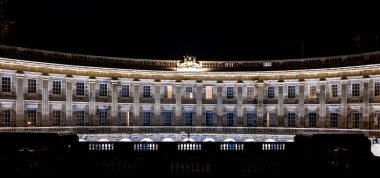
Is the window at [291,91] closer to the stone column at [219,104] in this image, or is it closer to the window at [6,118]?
the stone column at [219,104]

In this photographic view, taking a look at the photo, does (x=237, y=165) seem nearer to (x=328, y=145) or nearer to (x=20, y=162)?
(x=328, y=145)

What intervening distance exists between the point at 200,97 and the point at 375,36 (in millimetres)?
21181

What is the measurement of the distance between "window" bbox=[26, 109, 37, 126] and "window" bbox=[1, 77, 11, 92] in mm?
3227

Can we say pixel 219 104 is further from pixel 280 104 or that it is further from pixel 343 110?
pixel 343 110

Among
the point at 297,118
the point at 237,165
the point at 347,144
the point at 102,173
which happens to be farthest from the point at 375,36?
the point at 102,173

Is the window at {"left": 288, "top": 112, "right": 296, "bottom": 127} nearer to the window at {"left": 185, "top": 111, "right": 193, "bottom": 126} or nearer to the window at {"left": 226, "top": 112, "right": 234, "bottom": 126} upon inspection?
the window at {"left": 226, "top": 112, "right": 234, "bottom": 126}

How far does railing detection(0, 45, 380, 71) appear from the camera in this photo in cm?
4041

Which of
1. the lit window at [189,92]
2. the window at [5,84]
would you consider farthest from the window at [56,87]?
the lit window at [189,92]

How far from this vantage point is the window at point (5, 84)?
39.3m

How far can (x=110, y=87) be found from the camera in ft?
155

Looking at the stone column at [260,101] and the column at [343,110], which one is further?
the stone column at [260,101]

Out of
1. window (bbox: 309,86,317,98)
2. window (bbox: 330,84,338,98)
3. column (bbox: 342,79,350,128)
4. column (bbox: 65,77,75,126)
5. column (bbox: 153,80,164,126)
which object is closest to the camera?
column (bbox: 65,77,75,126)

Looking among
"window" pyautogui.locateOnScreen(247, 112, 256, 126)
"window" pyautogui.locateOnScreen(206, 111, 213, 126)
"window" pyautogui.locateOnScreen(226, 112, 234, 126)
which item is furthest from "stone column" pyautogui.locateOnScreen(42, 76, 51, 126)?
"window" pyautogui.locateOnScreen(247, 112, 256, 126)

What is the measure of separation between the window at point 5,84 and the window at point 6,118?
81.2 inches
